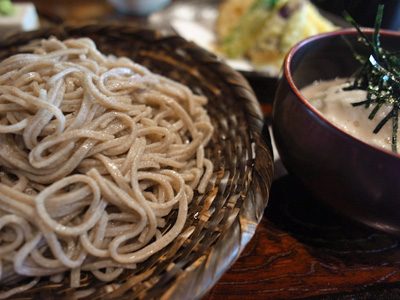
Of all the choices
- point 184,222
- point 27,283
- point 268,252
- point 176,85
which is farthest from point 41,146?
point 268,252

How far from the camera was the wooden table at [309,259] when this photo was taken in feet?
4.08

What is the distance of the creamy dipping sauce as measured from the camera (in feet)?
4.30

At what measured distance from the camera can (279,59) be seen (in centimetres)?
265

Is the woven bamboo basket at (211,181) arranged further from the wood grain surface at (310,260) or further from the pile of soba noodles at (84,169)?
the wood grain surface at (310,260)

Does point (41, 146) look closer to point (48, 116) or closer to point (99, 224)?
point (48, 116)

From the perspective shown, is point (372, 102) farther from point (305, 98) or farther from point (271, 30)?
point (271, 30)

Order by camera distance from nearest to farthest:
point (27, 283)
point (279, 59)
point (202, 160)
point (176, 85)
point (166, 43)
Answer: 1. point (27, 283)
2. point (202, 160)
3. point (176, 85)
4. point (166, 43)
5. point (279, 59)

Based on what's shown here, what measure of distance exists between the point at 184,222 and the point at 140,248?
0.17 metres

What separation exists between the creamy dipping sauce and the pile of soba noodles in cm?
50

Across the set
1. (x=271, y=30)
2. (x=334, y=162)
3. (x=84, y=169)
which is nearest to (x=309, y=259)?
(x=334, y=162)

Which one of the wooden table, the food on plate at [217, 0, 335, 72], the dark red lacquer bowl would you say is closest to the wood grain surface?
the wooden table

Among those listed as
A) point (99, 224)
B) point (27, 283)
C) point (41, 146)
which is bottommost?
point (27, 283)

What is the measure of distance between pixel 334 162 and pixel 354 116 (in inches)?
10.0

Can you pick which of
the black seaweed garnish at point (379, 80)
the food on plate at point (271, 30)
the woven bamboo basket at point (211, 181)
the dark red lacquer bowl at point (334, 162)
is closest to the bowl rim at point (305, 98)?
the dark red lacquer bowl at point (334, 162)
